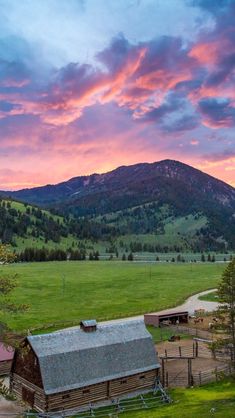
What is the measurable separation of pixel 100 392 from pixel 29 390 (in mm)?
7113

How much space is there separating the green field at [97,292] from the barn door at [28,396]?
30056 mm

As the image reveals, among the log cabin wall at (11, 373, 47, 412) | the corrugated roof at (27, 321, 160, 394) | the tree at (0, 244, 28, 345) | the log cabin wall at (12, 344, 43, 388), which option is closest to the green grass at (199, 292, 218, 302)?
the corrugated roof at (27, 321, 160, 394)

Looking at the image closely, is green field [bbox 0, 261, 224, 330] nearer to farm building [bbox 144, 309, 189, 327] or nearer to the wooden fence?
farm building [bbox 144, 309, 189, 327]

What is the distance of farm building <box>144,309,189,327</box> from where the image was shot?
79.8 meters

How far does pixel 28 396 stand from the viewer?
45.9m

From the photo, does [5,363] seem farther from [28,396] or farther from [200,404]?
[200,404]

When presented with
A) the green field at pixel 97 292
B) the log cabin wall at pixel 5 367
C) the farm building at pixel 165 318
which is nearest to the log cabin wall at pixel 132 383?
the log cabin wall at pixel 5 367

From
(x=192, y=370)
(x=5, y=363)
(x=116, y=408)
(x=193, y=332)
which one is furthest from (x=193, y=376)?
(x=193, y=332)

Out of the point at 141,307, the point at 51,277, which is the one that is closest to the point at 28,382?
the point at 141,307

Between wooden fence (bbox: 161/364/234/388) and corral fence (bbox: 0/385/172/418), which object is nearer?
corral fence (bbox: 0/385/172/418)

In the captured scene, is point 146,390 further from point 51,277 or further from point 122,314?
point 51,277

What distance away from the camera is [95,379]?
46062 mm

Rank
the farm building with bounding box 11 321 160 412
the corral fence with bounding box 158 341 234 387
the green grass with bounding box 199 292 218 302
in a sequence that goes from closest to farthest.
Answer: the farm building with bounding box 11 321 160 412, the corral fence with bounding box 158 341 234 387, the green grass with bounding box 199 292 218 302

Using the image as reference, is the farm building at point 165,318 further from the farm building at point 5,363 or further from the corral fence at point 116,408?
the farm building at point 5,363
